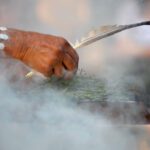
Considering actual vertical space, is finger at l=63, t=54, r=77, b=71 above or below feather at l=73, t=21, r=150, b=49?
below

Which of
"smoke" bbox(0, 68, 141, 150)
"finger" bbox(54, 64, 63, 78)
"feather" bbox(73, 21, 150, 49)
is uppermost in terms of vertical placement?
"feather" bbox(73, 21, 150, 49)

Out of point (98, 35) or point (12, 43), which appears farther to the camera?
point (98, 35)

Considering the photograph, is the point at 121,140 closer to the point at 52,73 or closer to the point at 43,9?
the point at 52,73

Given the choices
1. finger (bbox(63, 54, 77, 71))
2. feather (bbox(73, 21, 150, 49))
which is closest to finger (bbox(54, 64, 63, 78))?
finger (bbox(63, 54, 77, 71))

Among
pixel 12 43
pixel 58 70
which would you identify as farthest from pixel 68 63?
pixel 12 43

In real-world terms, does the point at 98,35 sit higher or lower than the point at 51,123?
higher

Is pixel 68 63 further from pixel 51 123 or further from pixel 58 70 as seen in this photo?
pixel 51 123

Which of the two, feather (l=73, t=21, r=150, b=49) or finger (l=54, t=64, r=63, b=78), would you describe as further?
feather (l=73, t=21, r=150, b=49)

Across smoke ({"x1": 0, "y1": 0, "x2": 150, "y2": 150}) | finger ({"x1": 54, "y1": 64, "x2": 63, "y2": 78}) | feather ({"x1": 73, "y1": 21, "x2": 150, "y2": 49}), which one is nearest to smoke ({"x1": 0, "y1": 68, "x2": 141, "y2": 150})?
smoke ({"x1": 0, "y1": 0, "x2": 150, "y2": 150})

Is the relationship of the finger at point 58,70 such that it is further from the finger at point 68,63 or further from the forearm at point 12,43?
the forearm at point 12,43

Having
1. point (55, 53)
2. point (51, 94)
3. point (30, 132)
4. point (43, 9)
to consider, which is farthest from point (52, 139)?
point (43, 9)

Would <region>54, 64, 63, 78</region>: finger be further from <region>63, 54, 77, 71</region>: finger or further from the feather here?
the feather
